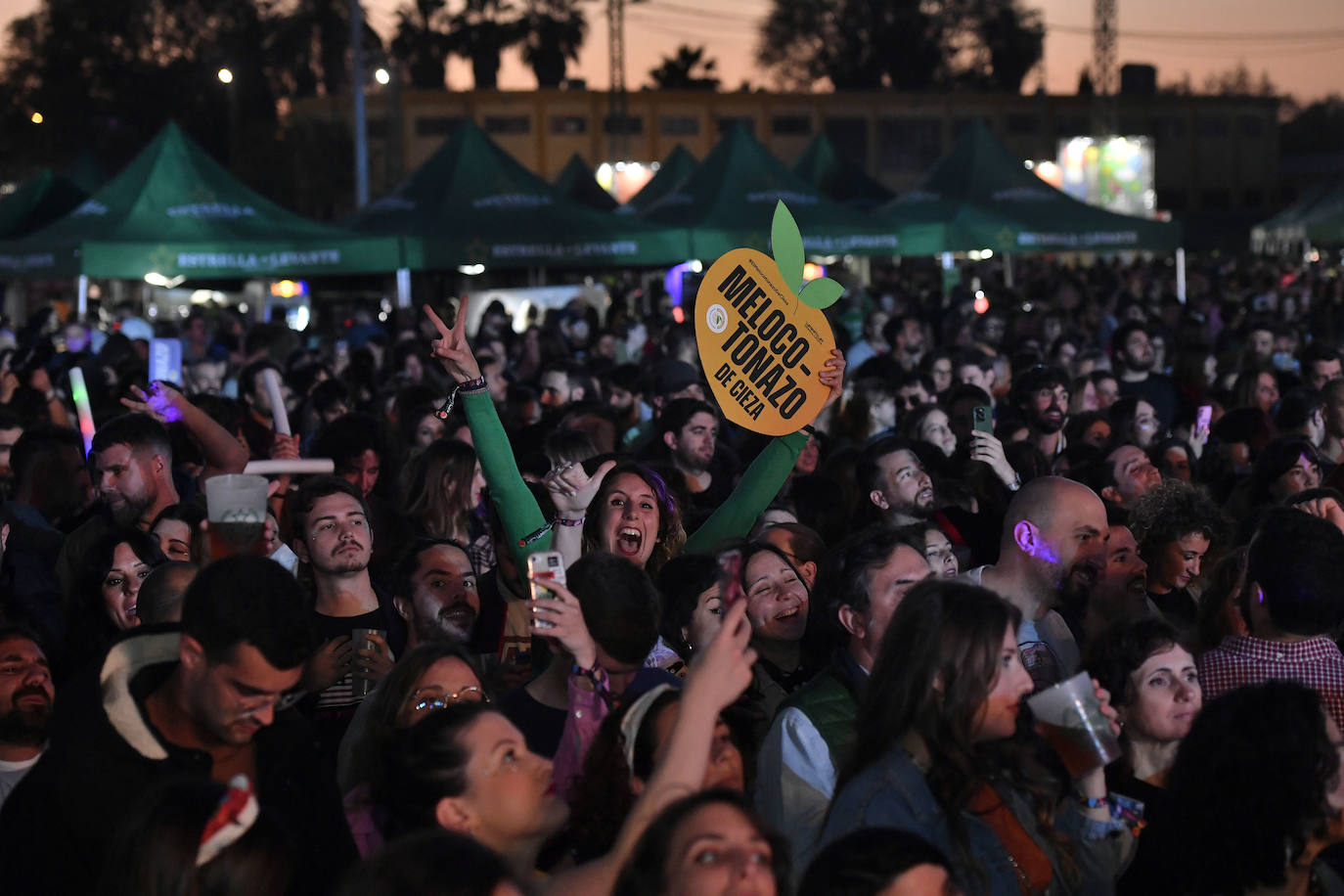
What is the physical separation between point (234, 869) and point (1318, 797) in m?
2.12

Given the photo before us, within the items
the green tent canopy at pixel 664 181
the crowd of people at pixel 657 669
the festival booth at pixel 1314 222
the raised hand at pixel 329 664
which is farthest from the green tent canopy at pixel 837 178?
the raised hand at pixel 329 664

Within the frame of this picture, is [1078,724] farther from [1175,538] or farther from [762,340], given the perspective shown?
[1175,538]

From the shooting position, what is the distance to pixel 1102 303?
82.3 ft

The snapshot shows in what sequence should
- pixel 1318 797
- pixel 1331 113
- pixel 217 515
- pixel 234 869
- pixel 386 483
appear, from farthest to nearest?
1. pixel 1331 113
2. pixel 386 483
3. pixel 217 515
4. pixel 1318 797
5. pixel 234 869

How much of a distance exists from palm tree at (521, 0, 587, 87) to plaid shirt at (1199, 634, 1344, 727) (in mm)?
62984

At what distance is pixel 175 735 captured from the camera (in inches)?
135

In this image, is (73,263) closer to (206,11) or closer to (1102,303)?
(1102,303)

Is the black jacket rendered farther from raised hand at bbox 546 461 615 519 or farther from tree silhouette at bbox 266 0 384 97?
tree silhouette at bbox 266 0 384 97

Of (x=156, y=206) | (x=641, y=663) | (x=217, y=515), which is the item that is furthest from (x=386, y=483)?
(x=156, y=206)

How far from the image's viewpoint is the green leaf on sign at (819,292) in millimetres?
5262

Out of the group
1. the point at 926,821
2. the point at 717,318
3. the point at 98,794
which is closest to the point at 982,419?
the point at 717,318

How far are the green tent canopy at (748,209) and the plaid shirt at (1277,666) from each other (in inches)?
539

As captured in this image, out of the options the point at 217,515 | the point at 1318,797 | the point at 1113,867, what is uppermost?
the point at 217,515

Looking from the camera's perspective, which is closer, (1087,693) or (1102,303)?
(1087,693)
